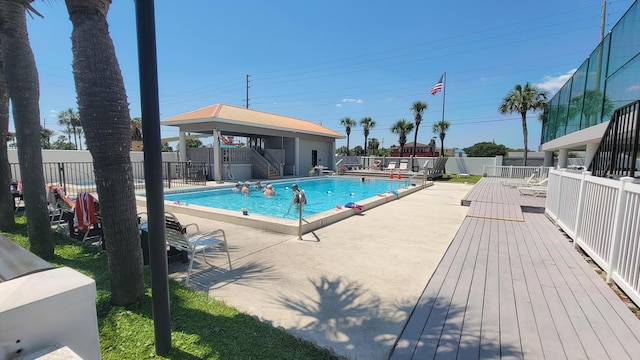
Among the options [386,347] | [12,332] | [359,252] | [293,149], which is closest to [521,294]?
[386,347]

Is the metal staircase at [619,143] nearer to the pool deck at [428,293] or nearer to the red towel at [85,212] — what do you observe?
the pool deck at [428,293]

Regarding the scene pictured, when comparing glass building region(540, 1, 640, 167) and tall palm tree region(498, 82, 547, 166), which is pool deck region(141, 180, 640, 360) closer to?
glass building region(540, 1, 640, 167)

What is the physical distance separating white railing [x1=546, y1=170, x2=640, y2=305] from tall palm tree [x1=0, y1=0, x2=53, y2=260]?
736 centimetres

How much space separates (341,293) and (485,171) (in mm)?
26851

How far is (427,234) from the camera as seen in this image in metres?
6.21

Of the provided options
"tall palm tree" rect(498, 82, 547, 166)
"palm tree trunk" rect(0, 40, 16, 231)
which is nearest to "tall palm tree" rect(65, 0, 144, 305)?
"palm tree trunk" rect(0, 40, 16, 231)

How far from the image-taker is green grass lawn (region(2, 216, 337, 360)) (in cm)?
231

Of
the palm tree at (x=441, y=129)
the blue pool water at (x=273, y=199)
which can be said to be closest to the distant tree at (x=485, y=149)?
the palm tree at (x=441, y=129)

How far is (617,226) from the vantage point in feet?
11.5

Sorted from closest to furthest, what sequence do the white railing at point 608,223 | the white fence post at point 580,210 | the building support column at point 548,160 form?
the white railing at point 608,223
the white fence post at point 580,210
the building support column at point 548,160

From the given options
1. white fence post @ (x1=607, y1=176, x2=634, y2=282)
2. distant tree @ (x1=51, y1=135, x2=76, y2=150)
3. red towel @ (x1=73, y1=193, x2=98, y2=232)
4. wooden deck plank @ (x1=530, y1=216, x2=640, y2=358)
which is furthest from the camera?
distant tree @ (x1=51, y1=135, x2=76, y2=150)

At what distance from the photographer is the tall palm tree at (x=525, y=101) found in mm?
25922

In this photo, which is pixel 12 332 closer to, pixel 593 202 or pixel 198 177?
pixel 593 202

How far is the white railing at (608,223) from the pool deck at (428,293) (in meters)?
0.23
